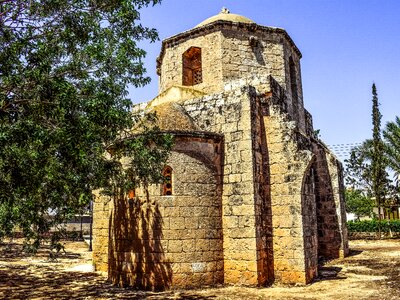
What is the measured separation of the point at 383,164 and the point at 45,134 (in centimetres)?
2629

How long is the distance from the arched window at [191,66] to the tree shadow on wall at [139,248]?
19.7ft

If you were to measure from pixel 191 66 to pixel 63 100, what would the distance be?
8963 millimetres

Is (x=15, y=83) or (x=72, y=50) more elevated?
(x=72, y=50)

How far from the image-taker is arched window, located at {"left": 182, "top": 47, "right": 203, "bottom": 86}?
13.6 m

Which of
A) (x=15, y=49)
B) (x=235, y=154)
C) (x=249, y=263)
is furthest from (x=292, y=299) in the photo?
(x=15, y=49)

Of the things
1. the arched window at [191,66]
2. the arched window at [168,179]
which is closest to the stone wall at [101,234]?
the arched window at [168,179]

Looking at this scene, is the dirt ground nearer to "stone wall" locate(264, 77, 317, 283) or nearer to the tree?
"stone wall" locate(264, 77, 317, 283)

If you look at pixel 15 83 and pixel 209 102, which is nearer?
pixel 15 83

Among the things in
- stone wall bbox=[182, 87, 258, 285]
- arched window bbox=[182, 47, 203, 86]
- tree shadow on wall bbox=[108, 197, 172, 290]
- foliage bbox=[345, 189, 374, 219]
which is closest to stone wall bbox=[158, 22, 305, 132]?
arched window bbox=[182, 47, 203, 86]

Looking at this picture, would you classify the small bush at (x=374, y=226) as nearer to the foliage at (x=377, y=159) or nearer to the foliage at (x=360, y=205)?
the foliage at (x=377, y=159)

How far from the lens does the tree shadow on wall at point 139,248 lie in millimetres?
8477

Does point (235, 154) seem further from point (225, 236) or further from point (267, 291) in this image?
point (267, 291)

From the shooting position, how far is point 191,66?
13891 millimetres

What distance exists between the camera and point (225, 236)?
903cm
